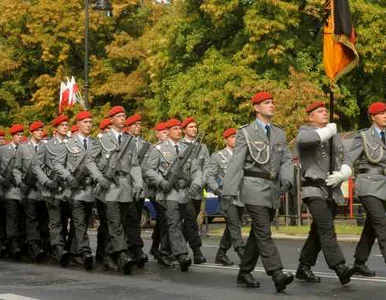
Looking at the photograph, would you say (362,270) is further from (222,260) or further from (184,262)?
(222,260)

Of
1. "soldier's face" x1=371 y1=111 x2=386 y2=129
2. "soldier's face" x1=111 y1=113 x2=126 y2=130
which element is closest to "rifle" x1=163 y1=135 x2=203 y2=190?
"soldier's face" x1=111 y1=113 x2=126 y2=130

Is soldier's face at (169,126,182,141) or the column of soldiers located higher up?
soldier's face at (169,126,182,141)

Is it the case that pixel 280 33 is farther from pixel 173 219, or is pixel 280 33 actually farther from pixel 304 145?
pixel 304 145

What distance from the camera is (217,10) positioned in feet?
Result: 102

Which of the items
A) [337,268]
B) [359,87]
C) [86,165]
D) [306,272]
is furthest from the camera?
[359,87]

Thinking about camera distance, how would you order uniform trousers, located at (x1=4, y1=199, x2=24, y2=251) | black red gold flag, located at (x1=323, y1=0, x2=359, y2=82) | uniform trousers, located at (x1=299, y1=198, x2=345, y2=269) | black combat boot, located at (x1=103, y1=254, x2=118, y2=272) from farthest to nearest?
1. uniform trousers, located at (x1=4, y1=199, x2=24, y2=251)
2. black combat boot, located at (x1=103, y1=254, x2=118, y2=272)
3. black red gold flag, located at (x1=323, y1=0, x2=359, y2=82)
4. uniform trousers, located at (x1=299, y1=198, x2=345, y2=269)

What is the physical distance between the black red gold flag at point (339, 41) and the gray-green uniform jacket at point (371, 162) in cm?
100

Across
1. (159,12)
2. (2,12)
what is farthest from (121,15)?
(2,12)

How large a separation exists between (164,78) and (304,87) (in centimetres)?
817

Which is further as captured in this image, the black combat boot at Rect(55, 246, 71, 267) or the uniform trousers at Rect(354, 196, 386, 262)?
the black combat boot at Rect(55, 246, 71, 267)

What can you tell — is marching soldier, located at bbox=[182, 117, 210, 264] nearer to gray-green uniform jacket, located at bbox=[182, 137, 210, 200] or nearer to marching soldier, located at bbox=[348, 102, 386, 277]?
gray-green uniform jacket, located at bbox=[182, 137, 210, 200]

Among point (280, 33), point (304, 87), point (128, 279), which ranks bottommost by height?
point (128, 279)

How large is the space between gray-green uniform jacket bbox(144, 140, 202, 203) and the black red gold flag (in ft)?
8.22

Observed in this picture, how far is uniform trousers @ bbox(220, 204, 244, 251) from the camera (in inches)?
479
